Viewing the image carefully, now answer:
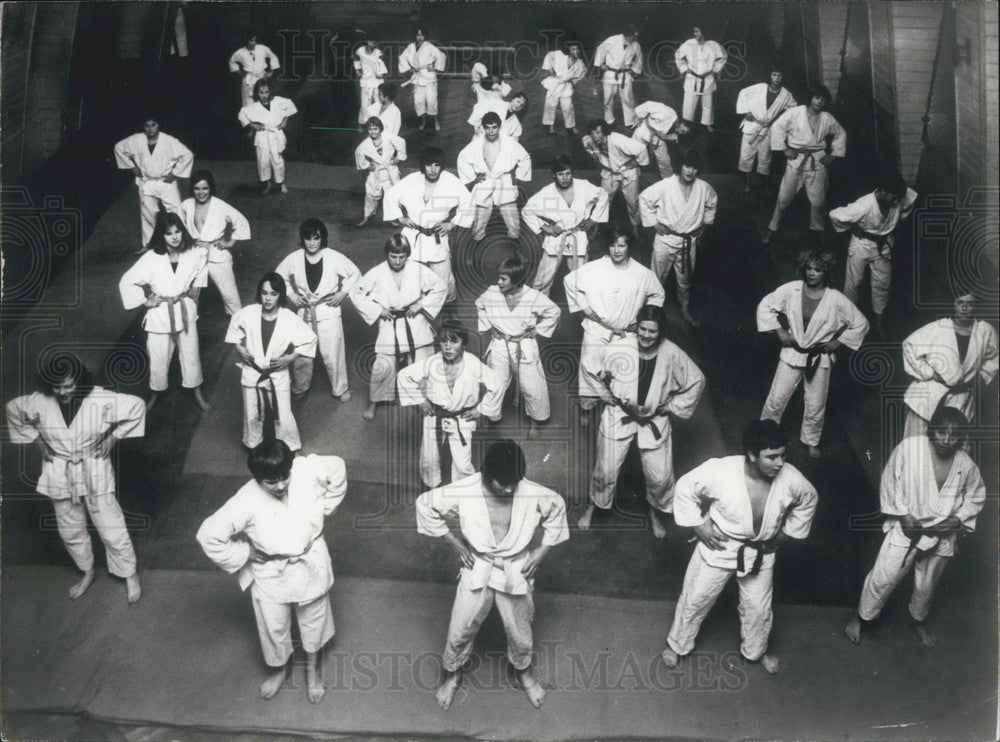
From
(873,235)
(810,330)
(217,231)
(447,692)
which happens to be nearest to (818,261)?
(810,330)

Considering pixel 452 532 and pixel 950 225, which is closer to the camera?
pixel 452 532

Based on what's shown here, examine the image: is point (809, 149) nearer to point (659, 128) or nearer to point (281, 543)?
point (659, 128)

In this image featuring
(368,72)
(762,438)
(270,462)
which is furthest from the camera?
(368,72)

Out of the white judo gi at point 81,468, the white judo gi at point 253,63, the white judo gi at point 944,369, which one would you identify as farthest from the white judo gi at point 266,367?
the white judo gi at point 944,369

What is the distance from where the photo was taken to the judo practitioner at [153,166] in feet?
26.9

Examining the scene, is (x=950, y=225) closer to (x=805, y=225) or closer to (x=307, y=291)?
(x=805, y=225)

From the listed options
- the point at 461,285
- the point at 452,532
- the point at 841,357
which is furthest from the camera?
the point at 461,285

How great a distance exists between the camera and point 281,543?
20.0 feet

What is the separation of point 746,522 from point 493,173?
3.59 metres

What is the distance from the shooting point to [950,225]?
23.5 feet

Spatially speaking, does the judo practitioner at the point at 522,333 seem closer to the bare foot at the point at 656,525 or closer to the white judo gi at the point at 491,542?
the bare foot at the point at 656,525

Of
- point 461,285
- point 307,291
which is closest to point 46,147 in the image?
point 307,291

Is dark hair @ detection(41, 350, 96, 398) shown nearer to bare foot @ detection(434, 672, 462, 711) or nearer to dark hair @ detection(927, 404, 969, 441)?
bare foot @ detection(434, 672, 462, 711)

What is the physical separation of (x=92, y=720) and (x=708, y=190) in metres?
5.30
